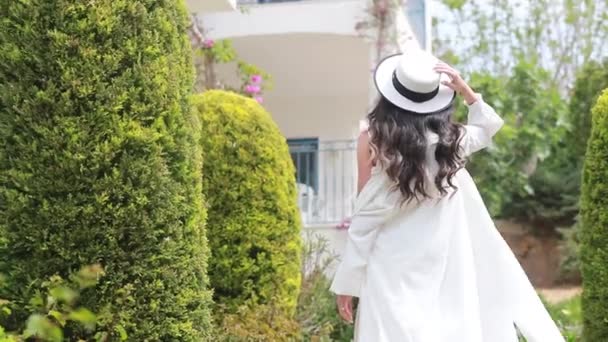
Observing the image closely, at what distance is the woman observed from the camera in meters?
3.29

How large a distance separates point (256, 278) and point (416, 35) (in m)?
7.68

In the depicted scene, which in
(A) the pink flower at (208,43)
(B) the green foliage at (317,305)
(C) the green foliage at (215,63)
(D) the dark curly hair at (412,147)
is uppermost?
(A) the pink flower at (208,43)

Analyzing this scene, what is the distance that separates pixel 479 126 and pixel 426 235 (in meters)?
0.56

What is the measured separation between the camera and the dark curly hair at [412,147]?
10.8 ft

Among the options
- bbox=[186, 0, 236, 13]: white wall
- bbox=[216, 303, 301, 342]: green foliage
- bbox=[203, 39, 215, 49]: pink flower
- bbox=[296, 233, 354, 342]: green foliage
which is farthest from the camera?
bbox=[203, 39, 215, 49]: pink flower

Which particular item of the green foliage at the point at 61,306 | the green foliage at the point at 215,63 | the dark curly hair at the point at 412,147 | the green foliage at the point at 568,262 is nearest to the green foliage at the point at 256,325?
the green foliage at the point at 61,306

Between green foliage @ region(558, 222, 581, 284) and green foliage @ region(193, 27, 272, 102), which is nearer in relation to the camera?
green foliage @ region(193, 27, 272, 102)

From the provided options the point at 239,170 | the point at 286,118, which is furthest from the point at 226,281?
the point at 286,118

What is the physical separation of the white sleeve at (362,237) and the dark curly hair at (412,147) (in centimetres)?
11

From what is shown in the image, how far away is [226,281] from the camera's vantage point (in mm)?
5117

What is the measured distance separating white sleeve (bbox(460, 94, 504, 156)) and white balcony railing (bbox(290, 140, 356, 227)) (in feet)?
20.3

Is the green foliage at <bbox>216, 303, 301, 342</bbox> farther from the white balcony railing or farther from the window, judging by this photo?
the window

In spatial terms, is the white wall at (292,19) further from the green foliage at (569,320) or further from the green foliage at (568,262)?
the green foliage at (568,262)

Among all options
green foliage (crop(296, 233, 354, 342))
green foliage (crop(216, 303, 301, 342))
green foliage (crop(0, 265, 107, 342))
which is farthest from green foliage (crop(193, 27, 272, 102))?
green foliage (crop(0, 265, 107, 342))
